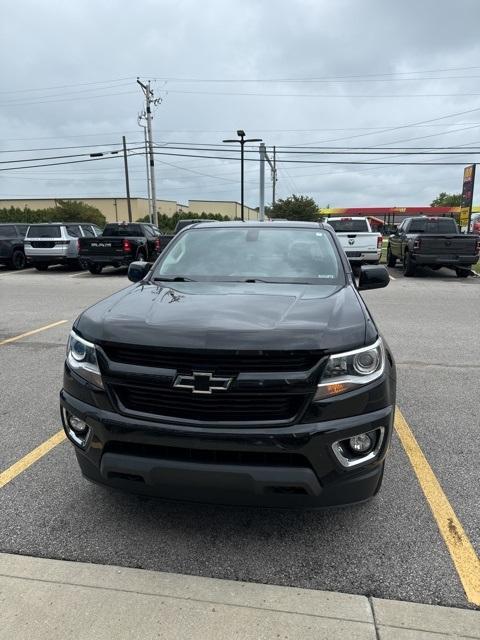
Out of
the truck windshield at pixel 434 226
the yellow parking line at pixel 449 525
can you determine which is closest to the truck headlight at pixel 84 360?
the yellow parking line at pixel 449 525

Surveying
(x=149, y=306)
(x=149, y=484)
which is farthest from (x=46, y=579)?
(x=149, y=306)

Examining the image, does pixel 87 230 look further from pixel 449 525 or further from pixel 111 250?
pixel 449 525

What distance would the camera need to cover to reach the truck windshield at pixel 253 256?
3896mm

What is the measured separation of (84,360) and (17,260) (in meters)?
19.1

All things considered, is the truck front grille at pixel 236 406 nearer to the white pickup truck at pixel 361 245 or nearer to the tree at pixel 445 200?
the white pickup truck at pixel 361 245

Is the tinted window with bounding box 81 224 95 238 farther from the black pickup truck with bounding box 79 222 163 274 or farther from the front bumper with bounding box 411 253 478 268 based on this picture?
the front bumper with bounding box 411 253 478 268

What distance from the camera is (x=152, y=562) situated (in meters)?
2.63

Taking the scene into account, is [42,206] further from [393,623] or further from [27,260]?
[393,623]

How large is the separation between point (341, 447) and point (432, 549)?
880 millimetres

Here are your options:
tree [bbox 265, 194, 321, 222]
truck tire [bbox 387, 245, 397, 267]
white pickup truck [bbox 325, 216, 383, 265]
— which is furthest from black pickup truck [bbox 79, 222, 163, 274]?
tree [bbox 265, 194, 321, 222]

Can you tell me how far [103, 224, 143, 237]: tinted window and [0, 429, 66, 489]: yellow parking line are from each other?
15.6m

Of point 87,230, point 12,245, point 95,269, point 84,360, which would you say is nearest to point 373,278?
point 84,360

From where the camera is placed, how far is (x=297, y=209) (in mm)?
54156

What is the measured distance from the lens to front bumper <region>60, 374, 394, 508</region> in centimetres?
238
